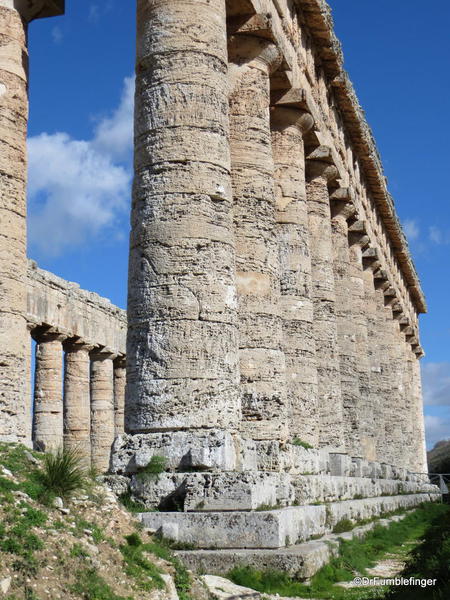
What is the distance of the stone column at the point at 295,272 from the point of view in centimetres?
1633

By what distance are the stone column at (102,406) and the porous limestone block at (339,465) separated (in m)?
10.2

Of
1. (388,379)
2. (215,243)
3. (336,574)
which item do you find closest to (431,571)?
(336,574)

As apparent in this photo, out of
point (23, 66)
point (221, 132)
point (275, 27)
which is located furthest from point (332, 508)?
point (23, 66)

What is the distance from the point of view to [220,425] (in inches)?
420

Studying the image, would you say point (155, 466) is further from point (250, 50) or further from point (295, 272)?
point (250, 50)

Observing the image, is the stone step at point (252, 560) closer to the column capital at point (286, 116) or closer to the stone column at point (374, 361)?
the column capital at point (286, 116)

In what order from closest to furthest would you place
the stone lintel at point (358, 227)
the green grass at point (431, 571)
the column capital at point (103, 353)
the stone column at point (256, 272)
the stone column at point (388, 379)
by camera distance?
the green grass at point (431, 571)
the stone column at point (256, 272)
the stone lintel at point (358, 227)
the column capital at point (103, 353)
the stone column at point (388, 379)

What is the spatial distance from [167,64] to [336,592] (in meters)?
7.39

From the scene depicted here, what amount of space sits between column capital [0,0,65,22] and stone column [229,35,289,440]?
14.0 feet

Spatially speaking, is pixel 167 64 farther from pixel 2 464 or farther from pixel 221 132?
pixel 2 464

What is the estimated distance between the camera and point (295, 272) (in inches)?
667

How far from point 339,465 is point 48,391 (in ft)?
30.4

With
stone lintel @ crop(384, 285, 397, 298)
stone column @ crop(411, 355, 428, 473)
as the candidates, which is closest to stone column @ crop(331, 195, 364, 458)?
stone lintel @ crop(384, 285, 397, 298)

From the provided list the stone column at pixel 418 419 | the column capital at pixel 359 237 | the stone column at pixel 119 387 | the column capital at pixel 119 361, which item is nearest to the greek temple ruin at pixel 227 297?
the column capital at pixel 359 237
